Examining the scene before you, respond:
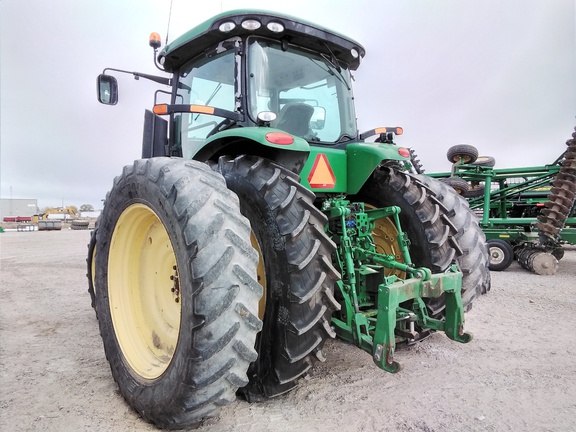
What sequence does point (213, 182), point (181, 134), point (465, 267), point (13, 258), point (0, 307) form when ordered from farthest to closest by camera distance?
point (13, 258) → point (0, 307) → point (181, 134) → point (465, 267) → point (213, 182)

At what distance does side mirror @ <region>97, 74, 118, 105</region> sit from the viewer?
341 centimetres

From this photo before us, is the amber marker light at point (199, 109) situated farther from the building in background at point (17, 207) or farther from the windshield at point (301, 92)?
the building in background at point (17, 207)

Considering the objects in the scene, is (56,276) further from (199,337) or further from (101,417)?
(199,337)

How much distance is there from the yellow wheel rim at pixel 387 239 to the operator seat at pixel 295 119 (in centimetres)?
80

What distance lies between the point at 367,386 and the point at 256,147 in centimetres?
160

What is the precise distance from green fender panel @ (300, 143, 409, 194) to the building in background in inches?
1855

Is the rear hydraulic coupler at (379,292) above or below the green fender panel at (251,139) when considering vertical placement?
below

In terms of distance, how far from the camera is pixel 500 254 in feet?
21.9

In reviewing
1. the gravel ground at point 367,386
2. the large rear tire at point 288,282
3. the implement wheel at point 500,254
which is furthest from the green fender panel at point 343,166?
the implement wheel at point 500,254

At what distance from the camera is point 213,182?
1830 millimetres

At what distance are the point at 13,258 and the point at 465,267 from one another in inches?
386

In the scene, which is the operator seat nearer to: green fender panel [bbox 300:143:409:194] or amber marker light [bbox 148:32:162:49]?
green fender panel [bbox 300:143:409:194]

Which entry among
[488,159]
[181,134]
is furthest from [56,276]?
[488,159]

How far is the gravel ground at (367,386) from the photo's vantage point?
6.31 feet
